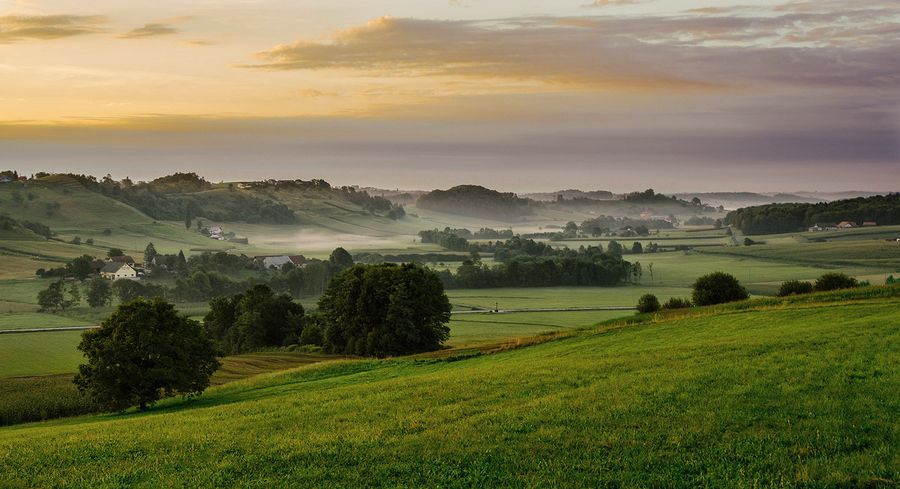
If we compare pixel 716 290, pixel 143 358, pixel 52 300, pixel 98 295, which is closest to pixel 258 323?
pixel 143 358

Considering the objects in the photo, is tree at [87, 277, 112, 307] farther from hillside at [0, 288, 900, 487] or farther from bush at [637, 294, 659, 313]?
hillside at [0, 288, 900, 487]

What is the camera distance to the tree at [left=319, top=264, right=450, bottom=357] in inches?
3268

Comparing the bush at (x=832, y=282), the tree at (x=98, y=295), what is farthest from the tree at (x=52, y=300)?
the bush at (x=832, y=282)

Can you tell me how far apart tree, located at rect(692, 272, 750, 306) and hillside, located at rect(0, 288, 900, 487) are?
169ft

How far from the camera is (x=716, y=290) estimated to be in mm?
87625

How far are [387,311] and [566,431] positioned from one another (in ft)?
213

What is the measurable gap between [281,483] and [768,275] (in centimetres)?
17025

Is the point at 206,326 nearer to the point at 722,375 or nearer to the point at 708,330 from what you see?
the point at 708,330

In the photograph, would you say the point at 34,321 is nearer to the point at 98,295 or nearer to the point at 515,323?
the point at 98,295

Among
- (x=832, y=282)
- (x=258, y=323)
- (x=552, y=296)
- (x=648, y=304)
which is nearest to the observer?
(x=832, y=282)

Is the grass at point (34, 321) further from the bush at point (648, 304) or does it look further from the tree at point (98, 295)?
the bush at point (648, 304)

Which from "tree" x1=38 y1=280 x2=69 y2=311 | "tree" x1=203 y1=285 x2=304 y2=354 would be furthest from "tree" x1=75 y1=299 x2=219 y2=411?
"tree" x1=38 y1=280 x2=69 y2=311

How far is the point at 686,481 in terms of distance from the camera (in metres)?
16.2

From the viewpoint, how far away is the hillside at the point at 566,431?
17359mm
